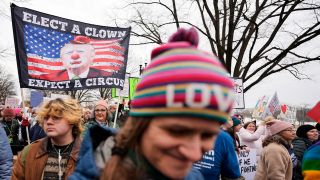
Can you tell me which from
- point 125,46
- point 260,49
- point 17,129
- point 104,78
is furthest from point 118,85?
point 260,49

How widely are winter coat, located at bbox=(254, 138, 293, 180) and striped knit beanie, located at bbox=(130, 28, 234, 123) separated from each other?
12.8 ft

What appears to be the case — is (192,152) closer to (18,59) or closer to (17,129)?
(18,59)

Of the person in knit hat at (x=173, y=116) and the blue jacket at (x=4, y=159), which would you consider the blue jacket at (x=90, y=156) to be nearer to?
the person in knit hat at (x=173, y=116)

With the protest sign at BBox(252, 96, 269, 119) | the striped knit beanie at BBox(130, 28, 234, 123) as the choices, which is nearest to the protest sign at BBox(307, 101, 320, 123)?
the striped knit beanie at BBox(130, 28, 234, 123)

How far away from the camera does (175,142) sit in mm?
1165

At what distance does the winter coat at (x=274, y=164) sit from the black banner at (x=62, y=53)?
8.93ft

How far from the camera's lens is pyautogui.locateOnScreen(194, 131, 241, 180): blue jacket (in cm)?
399

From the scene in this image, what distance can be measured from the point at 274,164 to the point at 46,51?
367cm

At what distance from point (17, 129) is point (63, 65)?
4.72 m

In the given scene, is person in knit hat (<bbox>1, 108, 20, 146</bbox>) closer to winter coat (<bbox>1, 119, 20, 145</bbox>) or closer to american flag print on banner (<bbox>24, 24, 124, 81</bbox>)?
winter coat (<bbox>1, 119, 20, 145</bbox>)

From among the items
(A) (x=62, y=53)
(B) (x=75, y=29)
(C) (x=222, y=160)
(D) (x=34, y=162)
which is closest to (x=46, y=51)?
(A) (x=62, y=53)

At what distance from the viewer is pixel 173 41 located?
1450mm

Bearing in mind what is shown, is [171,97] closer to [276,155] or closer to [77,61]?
[276,155]

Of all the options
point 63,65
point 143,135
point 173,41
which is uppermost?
point 63,65
